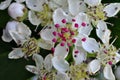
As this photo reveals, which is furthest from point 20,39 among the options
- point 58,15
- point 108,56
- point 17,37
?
point 108,56

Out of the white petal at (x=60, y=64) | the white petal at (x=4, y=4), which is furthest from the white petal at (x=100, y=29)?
the white petal at (x=4, y=4)

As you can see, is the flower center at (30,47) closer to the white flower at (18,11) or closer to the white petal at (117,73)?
the white flower at (18,11)

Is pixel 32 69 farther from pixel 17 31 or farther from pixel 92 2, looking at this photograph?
pixel 92 2

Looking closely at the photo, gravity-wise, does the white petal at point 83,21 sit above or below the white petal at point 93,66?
above

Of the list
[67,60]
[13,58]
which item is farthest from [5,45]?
[67,60]

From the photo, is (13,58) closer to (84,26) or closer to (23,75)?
(23,75)

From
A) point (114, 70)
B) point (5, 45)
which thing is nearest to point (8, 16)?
point (5, 45)

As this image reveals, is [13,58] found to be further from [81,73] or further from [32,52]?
[81,73]

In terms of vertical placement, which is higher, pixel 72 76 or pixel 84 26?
pixel 84 26
